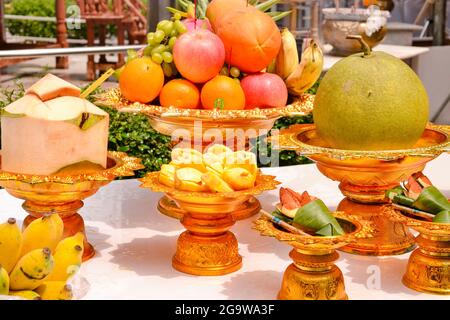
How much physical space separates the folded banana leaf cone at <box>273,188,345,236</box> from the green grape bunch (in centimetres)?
52

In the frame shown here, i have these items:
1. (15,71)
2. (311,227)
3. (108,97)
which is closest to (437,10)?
(15,71)

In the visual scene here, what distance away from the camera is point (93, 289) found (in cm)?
119

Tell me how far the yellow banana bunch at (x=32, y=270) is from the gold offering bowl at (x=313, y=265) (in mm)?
306

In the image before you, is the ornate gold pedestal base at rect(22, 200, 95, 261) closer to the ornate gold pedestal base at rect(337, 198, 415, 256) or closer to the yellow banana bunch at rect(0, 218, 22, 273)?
the yellow banana bunch at rect(0, 218, 22, 273)

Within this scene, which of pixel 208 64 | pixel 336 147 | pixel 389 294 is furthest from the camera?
pixel 208 64

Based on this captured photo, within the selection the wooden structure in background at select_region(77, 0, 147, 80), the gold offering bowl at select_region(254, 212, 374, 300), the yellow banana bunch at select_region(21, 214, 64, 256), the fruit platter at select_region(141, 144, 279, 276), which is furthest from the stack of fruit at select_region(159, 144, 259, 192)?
the wooden structure in background at select_region(77, 0, 147, 80)

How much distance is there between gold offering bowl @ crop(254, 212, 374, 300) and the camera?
3.44ft

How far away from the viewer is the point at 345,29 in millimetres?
4145

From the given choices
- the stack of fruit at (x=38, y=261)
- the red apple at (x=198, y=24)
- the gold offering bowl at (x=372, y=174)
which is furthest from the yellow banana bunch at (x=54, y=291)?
the red apple at (x=198, y=24)

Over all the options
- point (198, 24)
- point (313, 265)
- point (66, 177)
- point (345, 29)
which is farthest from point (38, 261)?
point (345, 29)

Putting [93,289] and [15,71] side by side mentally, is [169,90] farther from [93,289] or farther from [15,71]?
[15,71]

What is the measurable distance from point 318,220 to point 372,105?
31cm
